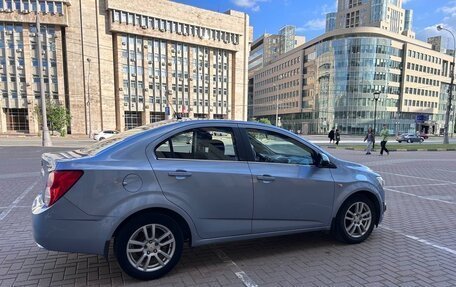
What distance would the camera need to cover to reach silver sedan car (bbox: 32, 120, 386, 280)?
9.67 ft

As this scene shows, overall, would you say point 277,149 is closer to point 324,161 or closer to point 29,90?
point 324,161

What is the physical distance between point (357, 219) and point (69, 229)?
144 inches

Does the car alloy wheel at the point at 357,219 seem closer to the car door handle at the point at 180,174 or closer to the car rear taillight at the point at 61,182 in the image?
the car door handle at the point at 180,174

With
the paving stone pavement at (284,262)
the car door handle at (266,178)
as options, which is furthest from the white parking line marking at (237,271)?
the car door handle at (266,178)

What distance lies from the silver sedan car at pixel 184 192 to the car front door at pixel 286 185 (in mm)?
13

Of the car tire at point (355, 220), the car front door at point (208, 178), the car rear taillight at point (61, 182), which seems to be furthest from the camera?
the car tire at point (355, 220)

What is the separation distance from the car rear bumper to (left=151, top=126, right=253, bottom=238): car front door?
745 mm

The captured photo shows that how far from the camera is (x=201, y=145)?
3.52 m

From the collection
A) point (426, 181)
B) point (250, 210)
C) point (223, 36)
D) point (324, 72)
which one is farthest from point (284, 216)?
point (324, 72)

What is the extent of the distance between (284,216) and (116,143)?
7.14ft

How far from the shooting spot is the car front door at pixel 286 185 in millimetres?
3602

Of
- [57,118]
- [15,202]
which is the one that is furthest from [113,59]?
[15,202]

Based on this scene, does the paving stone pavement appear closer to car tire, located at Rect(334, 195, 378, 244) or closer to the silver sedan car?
car tire, located at Rect(334, 195, 378, 244)

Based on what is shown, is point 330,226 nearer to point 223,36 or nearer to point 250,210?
point 250,210
